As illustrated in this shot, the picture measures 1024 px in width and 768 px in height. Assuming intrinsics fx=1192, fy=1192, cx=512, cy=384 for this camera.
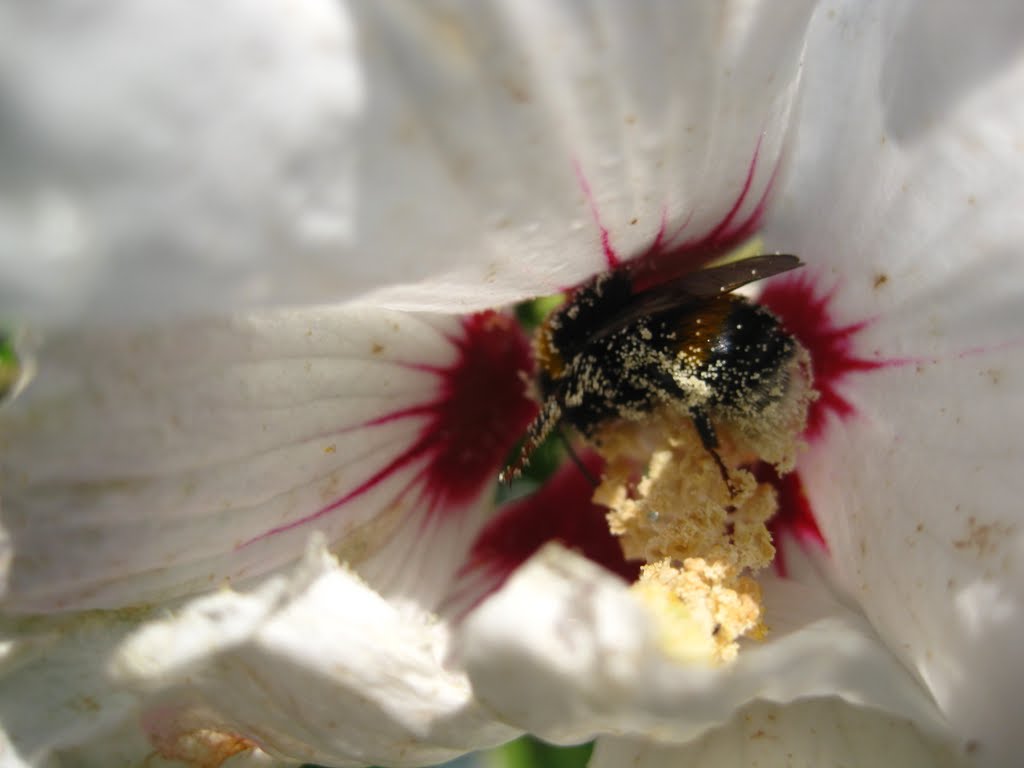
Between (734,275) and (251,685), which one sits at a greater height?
(734,275)

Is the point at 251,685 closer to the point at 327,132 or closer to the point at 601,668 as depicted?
the point at 601,668

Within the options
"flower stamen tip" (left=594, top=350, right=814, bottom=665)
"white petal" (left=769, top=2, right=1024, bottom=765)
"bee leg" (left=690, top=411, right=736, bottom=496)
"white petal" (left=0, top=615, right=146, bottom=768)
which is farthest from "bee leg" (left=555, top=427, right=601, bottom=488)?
"white petal" (left=0, top=615, right=146, bottom=768)

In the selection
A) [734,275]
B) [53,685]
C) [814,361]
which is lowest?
[53,685]

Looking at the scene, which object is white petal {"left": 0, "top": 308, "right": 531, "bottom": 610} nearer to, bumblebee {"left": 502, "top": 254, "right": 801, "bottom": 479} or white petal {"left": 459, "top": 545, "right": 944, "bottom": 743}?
bumblebee {"left": 502, "top": 254, "right": 801, "bottom": 479}

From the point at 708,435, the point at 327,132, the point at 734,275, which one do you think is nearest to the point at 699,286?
the point at 734,275

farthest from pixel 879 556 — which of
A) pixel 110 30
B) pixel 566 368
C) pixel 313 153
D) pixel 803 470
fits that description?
pixel 110 30

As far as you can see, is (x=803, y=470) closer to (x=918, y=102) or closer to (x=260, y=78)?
(x=918, y=102)

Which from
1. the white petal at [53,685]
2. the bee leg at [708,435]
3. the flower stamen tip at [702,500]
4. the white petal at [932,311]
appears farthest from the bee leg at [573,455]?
the white petal at [53,685]
